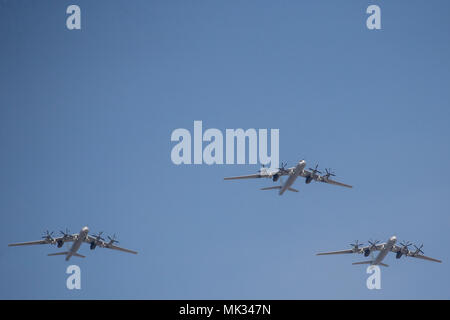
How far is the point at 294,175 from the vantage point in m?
81.5

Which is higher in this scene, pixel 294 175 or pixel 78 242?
pixel 294 175

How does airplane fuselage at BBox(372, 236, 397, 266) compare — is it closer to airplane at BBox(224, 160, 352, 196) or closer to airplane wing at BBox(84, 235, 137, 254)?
airplane at BBox(224, 160, 352, 196)

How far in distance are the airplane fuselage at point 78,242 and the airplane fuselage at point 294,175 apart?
1946 centimetres

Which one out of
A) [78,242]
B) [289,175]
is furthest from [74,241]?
[289,175]

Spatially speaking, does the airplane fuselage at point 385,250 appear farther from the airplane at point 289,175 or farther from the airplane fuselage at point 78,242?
the airplane fuselage at point 78,242

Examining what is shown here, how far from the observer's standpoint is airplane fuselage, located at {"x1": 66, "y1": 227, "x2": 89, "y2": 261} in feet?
271

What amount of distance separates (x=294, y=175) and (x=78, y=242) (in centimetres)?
2244

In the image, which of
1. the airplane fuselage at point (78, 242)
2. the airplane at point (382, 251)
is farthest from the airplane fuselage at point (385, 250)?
the airplane fuselage at point (78, 242)

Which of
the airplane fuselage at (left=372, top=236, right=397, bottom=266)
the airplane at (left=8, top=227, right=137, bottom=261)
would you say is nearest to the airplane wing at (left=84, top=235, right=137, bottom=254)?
the airplane at (left=8, top=227, right=137, bottom=261)

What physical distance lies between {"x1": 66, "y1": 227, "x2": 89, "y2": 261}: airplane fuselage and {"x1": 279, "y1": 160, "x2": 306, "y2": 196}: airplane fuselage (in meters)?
19.5

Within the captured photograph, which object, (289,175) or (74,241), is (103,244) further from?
(289,175)

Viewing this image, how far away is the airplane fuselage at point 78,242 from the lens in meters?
82.5
